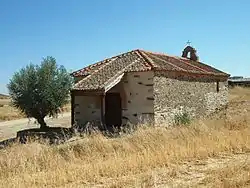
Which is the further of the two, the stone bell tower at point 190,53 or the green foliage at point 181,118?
the stone bell tower at point 190,53

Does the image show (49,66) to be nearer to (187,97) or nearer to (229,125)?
(187,97)

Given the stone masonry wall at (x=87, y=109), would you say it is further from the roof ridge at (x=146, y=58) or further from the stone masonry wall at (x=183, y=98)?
the stone masonry wall at (x=183, y=98)

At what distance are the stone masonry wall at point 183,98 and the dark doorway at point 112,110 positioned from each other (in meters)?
3.26

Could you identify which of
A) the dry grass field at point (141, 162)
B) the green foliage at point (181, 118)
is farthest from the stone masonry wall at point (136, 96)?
the dry grass field at point (141, 162)

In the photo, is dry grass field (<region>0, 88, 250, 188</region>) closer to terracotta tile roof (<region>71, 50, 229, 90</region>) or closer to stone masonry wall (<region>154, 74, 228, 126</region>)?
stone masonry wall (<region>154, 74, 228, 126</region>)

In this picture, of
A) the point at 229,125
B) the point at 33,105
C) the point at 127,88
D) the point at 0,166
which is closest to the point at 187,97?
the point at 127,88

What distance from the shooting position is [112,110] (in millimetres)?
22094

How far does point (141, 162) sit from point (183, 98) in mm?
13925

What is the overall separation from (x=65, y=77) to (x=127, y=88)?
4.99m

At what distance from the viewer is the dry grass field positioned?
6.88 metres

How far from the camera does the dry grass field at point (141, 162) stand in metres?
6.88

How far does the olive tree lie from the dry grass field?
32.2 ft

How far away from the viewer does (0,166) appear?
932 cm

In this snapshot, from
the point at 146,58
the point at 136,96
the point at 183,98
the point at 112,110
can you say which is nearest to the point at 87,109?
the point at 112,110
